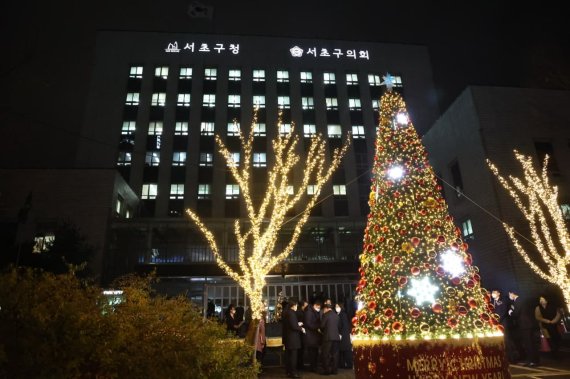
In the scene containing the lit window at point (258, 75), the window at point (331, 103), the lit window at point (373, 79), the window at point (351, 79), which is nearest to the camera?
the window at point (331, 103)

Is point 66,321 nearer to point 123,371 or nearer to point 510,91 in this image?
point 123,371

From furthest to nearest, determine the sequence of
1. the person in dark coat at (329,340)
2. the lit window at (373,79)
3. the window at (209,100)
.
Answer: the lit window at (373,79), the window at (209,100), the person in dark coat at (329,340)

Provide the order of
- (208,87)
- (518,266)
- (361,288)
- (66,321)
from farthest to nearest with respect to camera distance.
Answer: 1. (208,87)
2. (518,266)
3. (361,288)
4. (66,321)

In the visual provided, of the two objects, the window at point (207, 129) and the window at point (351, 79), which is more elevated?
the window at point (351, 79)

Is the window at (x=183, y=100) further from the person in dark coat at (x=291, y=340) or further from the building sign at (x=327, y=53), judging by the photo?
the person in dark coat at (x=291, y=340)

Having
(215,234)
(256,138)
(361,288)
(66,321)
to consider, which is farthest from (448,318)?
(256,138)

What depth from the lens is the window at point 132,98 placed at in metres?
34.1

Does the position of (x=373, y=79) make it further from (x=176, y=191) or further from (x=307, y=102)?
(x=176, y=191)

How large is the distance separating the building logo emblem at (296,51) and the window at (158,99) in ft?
41.5

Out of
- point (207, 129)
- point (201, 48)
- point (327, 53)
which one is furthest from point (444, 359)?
point (201, 48)

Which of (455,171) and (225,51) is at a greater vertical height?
(225,51)

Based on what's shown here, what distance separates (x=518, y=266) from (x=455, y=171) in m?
5.91

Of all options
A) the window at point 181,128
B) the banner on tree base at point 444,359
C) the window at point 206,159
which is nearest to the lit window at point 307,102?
the window at point 206,159

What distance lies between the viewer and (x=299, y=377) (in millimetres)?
9117
